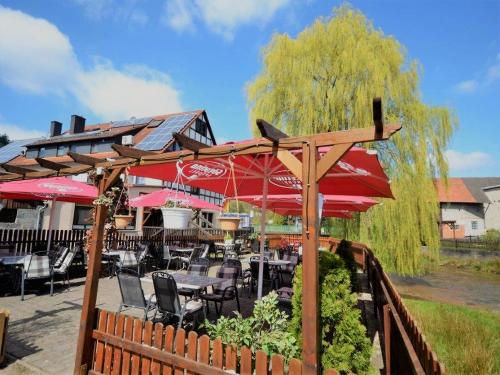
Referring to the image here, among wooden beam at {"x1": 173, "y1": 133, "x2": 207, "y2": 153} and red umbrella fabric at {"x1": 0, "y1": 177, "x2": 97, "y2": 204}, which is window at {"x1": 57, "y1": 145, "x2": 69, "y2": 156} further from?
wooden beam at {"x1": 173, "y1": 133, "x2": 207, "y2": 153}

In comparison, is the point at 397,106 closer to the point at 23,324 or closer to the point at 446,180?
the point at 446,180

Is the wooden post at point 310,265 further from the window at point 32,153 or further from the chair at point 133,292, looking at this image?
the window at point 32,153

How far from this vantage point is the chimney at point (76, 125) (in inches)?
1150

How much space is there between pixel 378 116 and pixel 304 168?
698 mm

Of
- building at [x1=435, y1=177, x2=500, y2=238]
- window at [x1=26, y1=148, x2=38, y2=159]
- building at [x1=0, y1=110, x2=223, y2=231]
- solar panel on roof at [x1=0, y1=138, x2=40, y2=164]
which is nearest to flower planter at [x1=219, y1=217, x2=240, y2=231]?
building at [x1=0, y1=110, x2=223, y2=231]

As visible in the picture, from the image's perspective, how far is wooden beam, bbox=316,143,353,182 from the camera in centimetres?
251

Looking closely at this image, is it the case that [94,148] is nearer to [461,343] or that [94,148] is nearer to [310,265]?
[461,343]

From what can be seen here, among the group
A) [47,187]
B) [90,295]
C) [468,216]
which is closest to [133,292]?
[90,295]

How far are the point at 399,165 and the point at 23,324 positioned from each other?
11.2 meters

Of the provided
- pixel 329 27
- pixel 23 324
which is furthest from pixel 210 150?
pixel 329 27

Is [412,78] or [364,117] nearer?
[364,117]

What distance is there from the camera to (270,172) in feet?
14.8

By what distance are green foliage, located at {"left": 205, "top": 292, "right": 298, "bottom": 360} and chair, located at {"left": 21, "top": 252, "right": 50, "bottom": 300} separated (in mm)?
5193

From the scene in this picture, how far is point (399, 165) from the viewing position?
11.1 m
